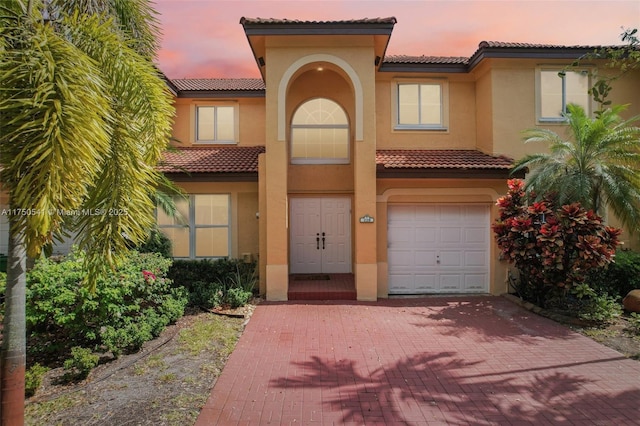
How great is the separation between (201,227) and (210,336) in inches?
203

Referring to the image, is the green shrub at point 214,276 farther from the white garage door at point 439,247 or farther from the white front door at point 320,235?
the white garage door at point 439,247

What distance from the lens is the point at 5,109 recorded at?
353 cm

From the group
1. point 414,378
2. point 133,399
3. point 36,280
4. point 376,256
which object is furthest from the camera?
point 376,256

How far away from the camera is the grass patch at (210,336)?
700 cm

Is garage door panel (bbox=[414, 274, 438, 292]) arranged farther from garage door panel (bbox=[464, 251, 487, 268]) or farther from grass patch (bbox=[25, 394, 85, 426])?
grass patch (bbox=[25, 394, 85, 426])

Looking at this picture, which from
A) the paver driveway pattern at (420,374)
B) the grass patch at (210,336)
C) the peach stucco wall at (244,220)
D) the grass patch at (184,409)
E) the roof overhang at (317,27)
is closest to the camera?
the grass patch at (184,409)

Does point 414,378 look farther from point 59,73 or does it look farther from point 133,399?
point 59,73

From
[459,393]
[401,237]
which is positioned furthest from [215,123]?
[459,393]

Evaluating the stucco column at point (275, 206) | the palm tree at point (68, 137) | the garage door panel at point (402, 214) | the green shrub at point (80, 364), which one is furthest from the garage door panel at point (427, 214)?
the green shrub at point (80, 364)

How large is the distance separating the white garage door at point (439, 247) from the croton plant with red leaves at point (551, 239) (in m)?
→ 1.55

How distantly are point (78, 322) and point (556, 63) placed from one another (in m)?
14.0

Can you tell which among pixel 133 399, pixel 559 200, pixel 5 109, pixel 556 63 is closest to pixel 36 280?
pixel 133 399

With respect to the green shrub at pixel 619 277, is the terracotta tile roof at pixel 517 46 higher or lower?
higher

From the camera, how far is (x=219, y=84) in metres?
15.0
